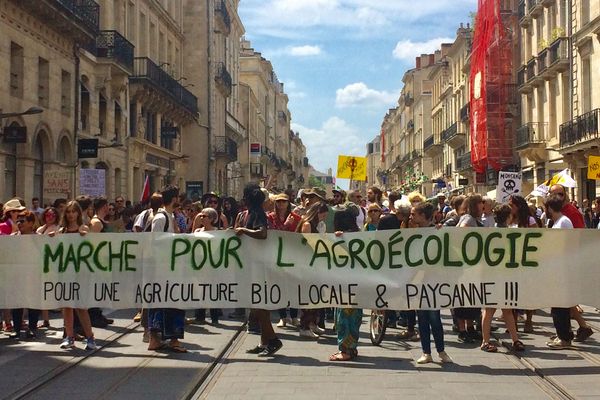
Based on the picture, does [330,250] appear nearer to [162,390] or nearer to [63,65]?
[162,390]

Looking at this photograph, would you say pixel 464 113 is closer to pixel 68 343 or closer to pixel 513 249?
pixel 513 249

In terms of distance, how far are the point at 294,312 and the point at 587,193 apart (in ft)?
74.8

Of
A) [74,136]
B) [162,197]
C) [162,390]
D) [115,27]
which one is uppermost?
[115,27]

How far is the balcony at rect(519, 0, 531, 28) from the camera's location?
3934 centimetres

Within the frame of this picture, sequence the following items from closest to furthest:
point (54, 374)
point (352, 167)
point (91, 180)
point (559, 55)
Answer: point (54, 374) → point (91, 180) → point (352, 167) → point (559, 55)

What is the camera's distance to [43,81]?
2405cm

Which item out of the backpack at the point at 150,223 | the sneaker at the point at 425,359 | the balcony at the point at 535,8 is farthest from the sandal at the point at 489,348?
the balcony at the point at 535,8

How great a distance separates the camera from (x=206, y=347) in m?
9.81

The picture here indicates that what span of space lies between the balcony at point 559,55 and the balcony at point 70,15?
18057mm

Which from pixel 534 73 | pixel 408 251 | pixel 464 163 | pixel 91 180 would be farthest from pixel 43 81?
pixel 464 163

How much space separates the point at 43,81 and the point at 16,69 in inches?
74.1

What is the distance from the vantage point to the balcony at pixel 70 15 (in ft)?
73.5

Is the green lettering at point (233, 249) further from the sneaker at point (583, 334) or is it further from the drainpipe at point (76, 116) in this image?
the drainpipe at point (76, 116)

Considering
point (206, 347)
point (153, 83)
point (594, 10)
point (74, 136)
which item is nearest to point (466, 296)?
point (206, 347)
